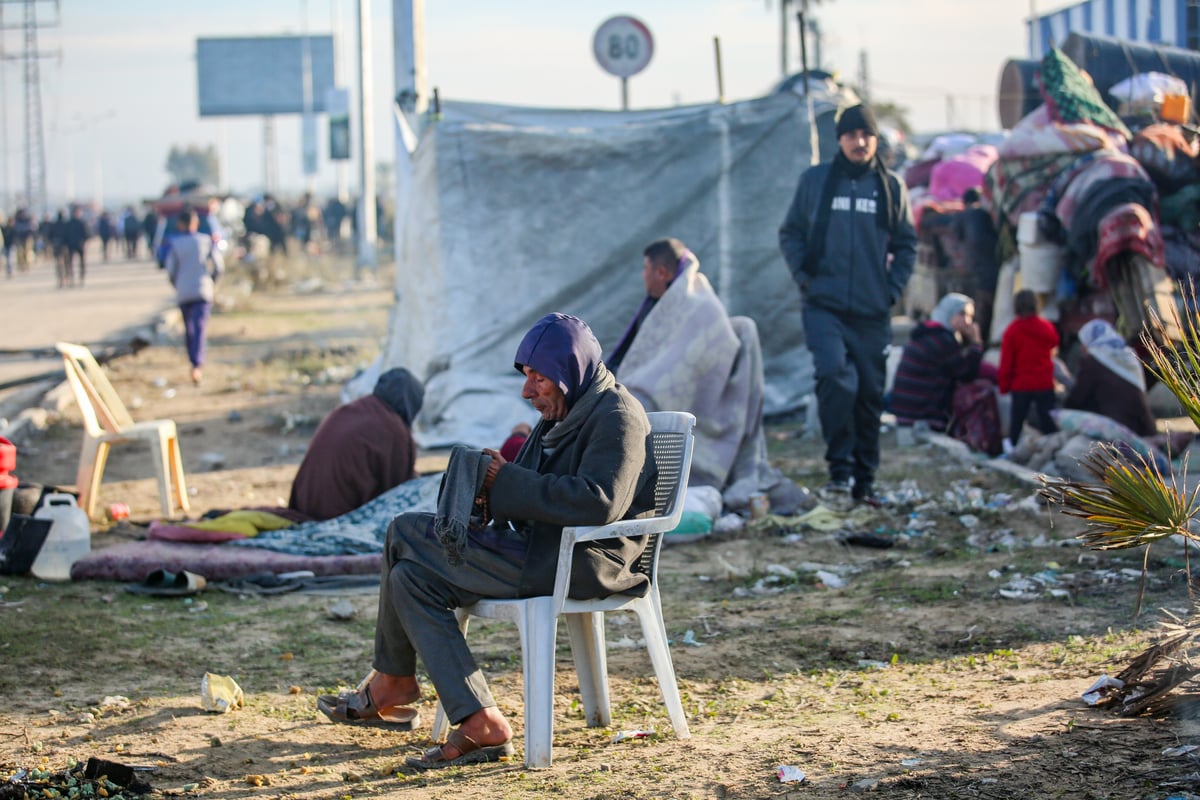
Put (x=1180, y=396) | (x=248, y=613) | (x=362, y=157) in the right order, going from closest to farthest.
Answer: (x=1180, y=396) < (x=248, y=613) < (x=362, y=157)

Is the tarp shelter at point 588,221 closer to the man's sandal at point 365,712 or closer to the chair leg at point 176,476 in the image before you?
the chair leg at point 176,476

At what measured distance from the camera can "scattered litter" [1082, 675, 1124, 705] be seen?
3.94 m

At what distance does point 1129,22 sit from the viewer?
1766cm

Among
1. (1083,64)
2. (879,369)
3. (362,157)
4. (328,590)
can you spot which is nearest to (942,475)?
(879,369)

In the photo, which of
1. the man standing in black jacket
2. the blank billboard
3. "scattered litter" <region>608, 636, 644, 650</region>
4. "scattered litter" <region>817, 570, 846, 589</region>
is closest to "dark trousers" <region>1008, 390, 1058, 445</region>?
the man standing in black jacket

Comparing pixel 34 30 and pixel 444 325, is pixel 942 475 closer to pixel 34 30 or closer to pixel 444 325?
pixel 444 325

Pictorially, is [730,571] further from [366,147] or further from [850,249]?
[366,147]

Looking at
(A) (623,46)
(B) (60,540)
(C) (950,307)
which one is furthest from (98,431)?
(A) (623,46)

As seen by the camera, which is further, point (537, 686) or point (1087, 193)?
point (1087, 193)

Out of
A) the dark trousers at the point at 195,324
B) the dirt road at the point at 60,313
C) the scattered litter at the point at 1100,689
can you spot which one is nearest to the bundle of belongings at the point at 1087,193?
the scattered litter at the point at 1100,689

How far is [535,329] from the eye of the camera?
386 centimetres

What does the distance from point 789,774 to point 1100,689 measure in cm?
107

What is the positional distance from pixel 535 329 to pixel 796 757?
1.38 m

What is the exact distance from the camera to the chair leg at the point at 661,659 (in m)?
4.04
